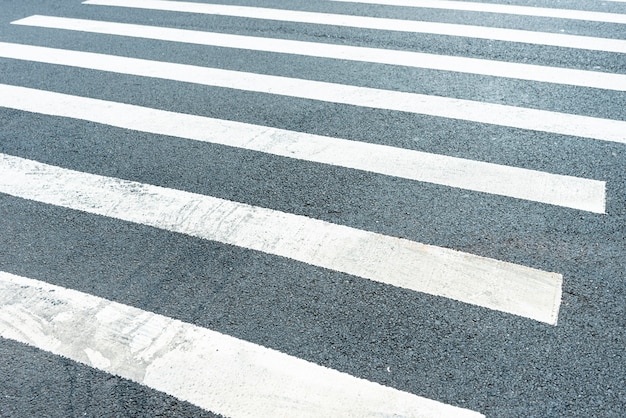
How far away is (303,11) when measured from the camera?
8.64 meters

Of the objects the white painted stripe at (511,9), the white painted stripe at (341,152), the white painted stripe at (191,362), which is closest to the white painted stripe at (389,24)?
the white painted stripe at (511,9)

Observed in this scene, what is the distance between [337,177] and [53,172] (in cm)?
218

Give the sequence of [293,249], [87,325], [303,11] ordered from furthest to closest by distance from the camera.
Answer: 1. [303,11]
2. [293,249]
3. [87,325]

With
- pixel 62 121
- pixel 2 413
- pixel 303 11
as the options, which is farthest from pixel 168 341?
pixel 303 11

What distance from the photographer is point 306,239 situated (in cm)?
429

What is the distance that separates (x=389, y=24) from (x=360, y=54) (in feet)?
3.42

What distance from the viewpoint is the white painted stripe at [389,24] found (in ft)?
23.9

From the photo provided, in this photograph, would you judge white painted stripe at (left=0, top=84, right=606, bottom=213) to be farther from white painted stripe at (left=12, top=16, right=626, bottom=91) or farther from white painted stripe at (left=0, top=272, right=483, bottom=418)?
white painted stripe at (left=0, top=272, right=483, bottom=418)

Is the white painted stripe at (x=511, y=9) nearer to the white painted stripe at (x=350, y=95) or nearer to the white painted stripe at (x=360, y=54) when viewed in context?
the white painted stripe at (x=360, y=54)

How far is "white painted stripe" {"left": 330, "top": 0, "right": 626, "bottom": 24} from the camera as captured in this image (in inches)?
314

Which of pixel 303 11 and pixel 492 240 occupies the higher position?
pixel 303 11

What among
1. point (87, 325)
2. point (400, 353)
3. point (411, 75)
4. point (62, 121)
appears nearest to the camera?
point (400, 353)

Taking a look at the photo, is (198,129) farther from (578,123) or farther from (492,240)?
(578,123)

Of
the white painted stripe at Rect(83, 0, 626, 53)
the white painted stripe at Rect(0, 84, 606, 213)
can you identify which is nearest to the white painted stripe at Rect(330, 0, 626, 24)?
the white painted stripe at Rect(83, 0, 626, 53)
